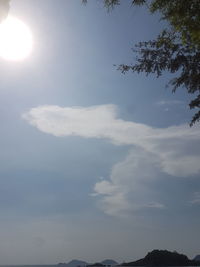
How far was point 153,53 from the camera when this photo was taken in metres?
18.9

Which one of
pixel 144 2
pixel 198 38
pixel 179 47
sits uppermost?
pixel 179 47

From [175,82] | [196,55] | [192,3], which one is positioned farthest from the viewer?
[175,82]

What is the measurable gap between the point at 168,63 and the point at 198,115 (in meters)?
3.02

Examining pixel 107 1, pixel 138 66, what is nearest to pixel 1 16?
pixel 107 1

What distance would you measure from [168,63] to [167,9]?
7.42 m

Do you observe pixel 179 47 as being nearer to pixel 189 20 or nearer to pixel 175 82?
pixel 175 82

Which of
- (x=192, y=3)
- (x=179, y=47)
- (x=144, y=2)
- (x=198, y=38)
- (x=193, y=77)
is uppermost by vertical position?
(x=179, y=47)

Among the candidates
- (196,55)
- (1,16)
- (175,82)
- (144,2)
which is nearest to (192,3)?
(144,2)

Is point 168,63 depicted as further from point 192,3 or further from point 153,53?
point 192,3

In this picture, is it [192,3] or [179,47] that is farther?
[179,47]

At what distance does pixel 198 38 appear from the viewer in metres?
11.1

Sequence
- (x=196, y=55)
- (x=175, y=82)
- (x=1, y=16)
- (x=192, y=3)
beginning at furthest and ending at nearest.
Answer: (x=175, y=82) → (x=196, y=55) → (x=1, y=16) → (x=192, y=3)

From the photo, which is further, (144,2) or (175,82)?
(175,82)

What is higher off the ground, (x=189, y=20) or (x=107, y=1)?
(x=107, y=1)
